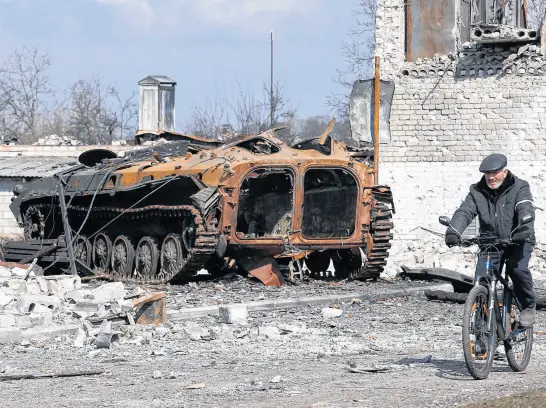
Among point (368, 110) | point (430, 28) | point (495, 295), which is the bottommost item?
point (495, 295)

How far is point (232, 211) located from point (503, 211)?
9.53m

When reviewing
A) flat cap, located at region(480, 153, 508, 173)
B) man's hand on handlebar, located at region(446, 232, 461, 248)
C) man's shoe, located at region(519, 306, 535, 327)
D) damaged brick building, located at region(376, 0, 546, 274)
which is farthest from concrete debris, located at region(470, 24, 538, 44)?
man's hand on handlebar, located at region(446, 232, 461, 248)

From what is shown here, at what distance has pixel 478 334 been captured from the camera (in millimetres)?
8781

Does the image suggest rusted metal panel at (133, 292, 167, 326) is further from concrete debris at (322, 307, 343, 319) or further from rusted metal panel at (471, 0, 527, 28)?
rusted metal panel at (471, 0, 527, 28)

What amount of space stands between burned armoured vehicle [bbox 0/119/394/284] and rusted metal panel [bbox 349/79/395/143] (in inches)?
96.6

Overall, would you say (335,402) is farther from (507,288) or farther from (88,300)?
(88,300)

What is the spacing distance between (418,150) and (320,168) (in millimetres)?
6775

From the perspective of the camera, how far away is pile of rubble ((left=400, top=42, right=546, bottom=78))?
24.3 m

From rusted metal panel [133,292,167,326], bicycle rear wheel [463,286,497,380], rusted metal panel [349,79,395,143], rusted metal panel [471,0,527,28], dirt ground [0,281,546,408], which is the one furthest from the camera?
rusted metal panel [471,0,527,28]

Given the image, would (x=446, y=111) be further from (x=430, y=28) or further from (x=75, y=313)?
(x=75, y=313)

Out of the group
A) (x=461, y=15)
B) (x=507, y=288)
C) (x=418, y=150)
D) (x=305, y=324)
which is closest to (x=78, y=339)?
(x=305, y=324)

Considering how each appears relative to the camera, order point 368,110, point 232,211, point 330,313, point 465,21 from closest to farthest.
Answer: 1. point 330,313
2. point 232,211
3. point 368,110
4. point 465,21

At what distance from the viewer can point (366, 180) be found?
1934 cm

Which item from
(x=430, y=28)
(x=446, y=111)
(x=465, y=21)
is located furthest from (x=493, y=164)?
(x=465, y=21)
